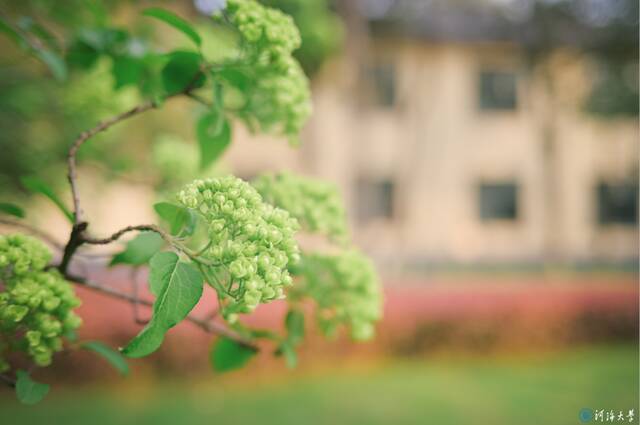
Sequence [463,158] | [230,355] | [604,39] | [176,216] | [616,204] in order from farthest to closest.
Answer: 1. [616,204]
2. [463,158]
3. [604,39]
4. [230,355]
5. [176,216]

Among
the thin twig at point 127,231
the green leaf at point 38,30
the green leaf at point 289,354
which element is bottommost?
the green leaf at point 289,354

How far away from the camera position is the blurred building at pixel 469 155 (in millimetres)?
15297

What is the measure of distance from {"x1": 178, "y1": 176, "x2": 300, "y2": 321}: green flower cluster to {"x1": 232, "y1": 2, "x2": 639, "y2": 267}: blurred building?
45.7 ft

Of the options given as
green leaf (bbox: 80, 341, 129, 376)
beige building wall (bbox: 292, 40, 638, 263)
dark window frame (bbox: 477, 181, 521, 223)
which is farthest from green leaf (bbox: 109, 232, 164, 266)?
dark window frame (bbox: 477, 181, 521, 223)

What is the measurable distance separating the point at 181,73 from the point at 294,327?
0.69 metres

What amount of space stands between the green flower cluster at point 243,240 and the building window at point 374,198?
14783mm

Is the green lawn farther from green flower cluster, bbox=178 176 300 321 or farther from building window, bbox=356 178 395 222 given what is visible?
building window, bbox=356 178 395 222

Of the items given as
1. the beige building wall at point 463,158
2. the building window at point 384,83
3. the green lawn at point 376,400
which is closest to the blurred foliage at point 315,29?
the beige building wall at point 463,158

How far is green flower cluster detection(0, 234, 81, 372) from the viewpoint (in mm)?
1030

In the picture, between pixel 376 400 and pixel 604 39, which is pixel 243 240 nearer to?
pixel 376 400

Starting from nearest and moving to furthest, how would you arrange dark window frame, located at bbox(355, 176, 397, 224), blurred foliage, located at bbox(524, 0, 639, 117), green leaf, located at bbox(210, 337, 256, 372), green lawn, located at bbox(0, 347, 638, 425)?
green leaf, located at bbox(210, 337, 256, 372) < green lawn, located at bbox(0, 347, 638, 425) < blurred foliage, located at bbox(524, 0, 639, 117) < dark window frame, located at bbox(355, 176, 397, 224)

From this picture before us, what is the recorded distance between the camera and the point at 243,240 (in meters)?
0.90

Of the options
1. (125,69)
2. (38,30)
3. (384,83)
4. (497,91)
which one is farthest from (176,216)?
(497,91)

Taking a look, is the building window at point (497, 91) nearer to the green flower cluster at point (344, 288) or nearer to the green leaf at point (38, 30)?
the green leaf at point (38, 30)
